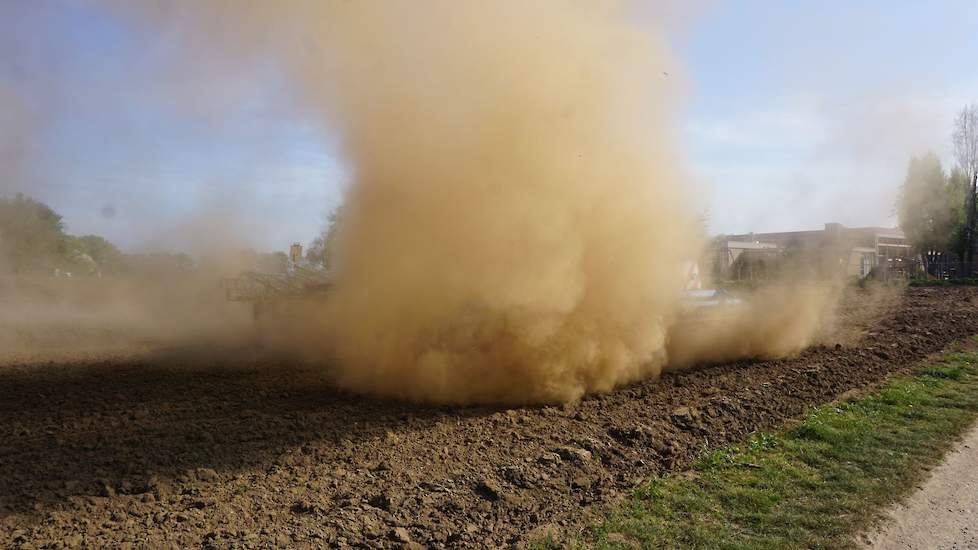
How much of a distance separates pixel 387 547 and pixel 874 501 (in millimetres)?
4539

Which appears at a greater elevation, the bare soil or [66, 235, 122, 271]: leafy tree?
[66, 235, 122, 271]: leafy tree

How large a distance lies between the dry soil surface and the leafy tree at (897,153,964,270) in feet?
56.2

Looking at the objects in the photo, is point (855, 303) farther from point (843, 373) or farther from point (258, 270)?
point (258, 270)

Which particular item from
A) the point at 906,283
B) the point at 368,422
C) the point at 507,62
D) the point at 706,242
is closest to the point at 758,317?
the point at 706,242

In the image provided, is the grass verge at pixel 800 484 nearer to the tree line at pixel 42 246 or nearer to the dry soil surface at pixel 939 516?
the dry soil surface at pixel 939 516

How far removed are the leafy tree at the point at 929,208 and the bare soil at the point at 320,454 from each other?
15.7 meters

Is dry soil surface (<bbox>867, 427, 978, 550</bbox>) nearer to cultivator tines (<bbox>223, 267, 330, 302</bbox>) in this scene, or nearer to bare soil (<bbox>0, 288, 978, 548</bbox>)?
bare soil (<bbox>0, 288, 978, 548</bbox>)

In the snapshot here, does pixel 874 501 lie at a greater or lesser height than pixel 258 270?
lesser

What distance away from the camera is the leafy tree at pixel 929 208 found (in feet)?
80.2

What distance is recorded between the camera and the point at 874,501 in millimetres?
6145

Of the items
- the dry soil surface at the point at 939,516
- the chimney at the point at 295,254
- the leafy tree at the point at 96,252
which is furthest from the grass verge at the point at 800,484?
the leafy tree at the point at 96,252

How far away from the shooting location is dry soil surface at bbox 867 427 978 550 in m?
5.34

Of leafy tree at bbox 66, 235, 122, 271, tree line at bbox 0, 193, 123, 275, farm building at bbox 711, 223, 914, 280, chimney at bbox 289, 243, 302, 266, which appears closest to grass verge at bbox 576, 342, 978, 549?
farm building at bbox 711, 223, 914, 280

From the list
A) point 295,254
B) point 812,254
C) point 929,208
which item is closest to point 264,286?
point 295,254
